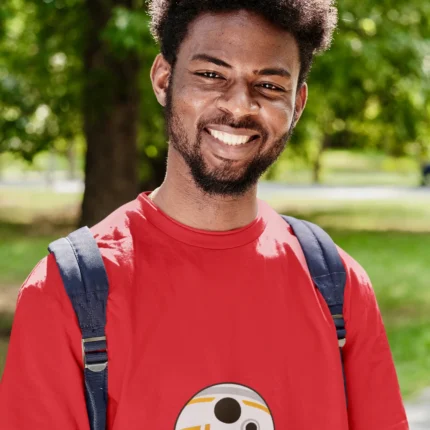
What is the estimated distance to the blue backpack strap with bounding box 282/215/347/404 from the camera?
2020 millimetres

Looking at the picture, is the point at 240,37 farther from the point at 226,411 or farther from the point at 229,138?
the point at 226,411

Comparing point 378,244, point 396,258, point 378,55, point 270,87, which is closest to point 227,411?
point 270,87

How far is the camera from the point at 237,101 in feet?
6.61

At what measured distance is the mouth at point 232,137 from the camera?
202 centimetres

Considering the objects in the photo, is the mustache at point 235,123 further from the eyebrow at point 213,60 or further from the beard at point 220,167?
the eyebrow at point 213,60

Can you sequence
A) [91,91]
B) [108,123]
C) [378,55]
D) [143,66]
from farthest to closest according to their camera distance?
[143,66], [108,123], [378,55], [91,91]

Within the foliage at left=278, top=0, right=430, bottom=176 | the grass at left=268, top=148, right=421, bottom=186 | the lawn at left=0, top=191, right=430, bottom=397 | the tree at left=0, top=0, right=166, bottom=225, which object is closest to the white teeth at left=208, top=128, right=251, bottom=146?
the lawn at left=0, top=191, right=430, bottom=397

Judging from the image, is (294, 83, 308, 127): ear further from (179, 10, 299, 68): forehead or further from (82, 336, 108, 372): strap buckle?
(82, 336, 108, 372): strap buckle

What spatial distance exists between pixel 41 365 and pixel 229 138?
649 mm

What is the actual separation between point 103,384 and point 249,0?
896 millimetres

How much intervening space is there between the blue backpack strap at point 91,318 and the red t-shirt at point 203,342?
21 mm

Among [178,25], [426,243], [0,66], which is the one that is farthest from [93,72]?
[426,243]

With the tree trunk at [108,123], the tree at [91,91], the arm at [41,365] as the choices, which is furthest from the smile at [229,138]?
the tree trunk at [108,123]

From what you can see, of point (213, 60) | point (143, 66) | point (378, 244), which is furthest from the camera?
point (378, 244)
